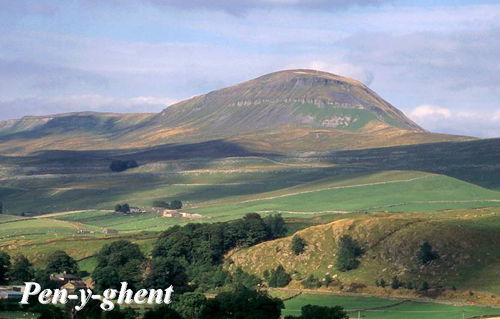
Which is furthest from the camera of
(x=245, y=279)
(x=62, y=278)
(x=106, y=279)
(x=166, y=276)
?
(x=62, y=278)

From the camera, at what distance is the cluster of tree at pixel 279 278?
113 m

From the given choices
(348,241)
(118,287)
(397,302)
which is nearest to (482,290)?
(397,302)

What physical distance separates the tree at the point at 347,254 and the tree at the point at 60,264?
3108 cm

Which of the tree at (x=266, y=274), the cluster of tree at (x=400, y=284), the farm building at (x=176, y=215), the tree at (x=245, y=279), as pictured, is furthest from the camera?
the farm building at (x=176, y=215)

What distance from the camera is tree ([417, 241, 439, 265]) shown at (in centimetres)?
11156

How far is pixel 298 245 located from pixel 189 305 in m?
34.7

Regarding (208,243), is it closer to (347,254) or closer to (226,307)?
(347,254)

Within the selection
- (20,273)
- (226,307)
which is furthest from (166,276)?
(226,307)

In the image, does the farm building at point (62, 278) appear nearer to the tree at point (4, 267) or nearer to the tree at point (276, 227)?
Answer: the tree at point (4, 267)

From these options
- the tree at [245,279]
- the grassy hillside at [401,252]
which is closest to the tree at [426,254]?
the grassy hillside at [401,252]

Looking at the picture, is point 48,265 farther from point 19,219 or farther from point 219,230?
point 19,219

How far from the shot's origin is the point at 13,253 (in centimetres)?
13250

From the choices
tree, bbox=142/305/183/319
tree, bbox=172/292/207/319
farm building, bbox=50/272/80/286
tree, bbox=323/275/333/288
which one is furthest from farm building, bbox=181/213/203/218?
tree, bbox=142/305/183/319

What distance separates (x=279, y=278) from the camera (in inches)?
4461
